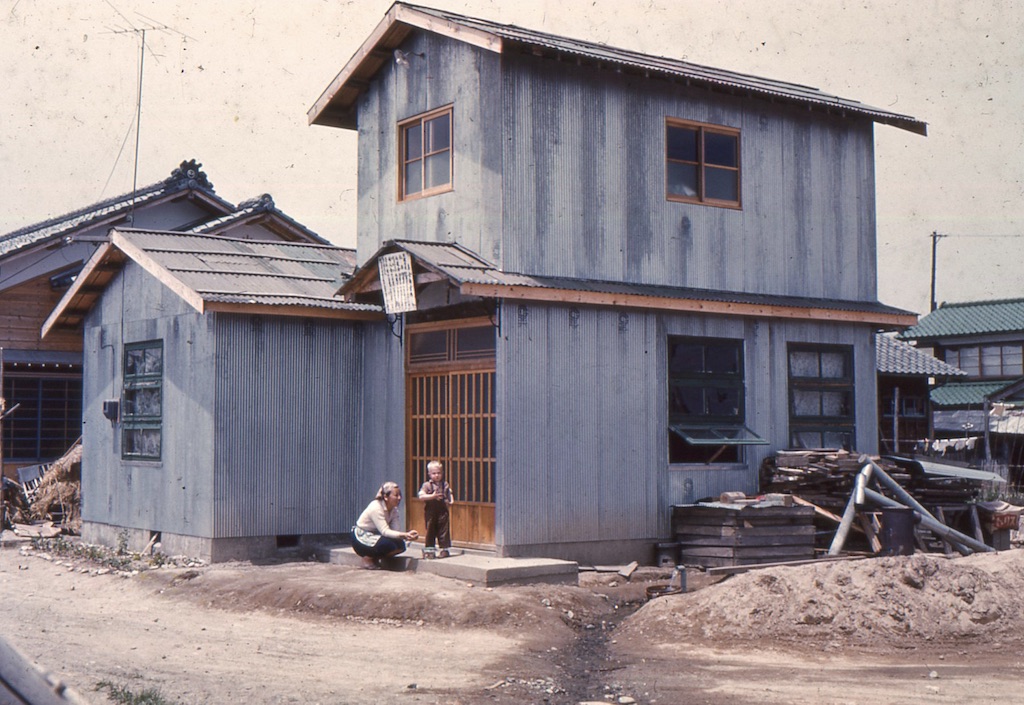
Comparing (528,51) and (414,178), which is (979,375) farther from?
(528,51)

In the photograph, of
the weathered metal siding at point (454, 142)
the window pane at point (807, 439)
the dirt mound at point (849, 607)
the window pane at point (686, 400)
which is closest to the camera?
the dirt mound at point (849, 607)

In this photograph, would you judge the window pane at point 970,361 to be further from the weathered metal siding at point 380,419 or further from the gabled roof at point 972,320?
the weathered metal siding at point 380,419

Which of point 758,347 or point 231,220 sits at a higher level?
point 231,220

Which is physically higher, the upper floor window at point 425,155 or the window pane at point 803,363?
the upper floor window at point 425,155

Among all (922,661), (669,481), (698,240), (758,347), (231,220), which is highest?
(231,220)

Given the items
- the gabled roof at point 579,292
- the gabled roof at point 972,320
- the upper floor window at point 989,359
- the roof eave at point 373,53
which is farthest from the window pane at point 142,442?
the upper floor window at point 989,359

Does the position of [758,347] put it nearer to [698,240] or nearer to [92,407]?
[698,240]

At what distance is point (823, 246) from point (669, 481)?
466cm

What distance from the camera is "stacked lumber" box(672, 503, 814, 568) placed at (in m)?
14.8

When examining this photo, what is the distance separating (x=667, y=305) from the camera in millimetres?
15438

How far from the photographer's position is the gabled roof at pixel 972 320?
42906 mm

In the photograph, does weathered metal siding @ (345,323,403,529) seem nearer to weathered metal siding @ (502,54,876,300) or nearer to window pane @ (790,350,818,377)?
weathered metal siding @ (502,54,876,300)

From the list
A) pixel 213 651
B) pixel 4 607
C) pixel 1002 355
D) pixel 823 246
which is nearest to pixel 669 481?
pixel 823 246

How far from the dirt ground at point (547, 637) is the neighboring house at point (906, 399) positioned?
1817cm
